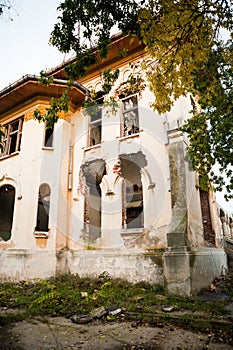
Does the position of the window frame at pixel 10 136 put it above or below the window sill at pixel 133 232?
above

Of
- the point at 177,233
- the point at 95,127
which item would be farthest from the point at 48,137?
the point at 177,233

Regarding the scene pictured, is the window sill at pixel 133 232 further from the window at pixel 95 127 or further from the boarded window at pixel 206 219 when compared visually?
the window at pixel 95 127

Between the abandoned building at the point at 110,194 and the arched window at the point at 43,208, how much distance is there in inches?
7.5

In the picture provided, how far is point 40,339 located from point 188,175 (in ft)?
19.4

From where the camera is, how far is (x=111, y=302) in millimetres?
6230

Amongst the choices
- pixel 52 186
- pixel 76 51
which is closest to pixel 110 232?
pixel 52 186

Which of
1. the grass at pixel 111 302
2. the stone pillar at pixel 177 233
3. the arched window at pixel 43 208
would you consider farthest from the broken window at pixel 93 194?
the stone pillar at pixel 177 233

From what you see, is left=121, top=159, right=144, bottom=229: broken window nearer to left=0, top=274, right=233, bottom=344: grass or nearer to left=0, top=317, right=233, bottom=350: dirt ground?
left=0, top=274, right=233, bottom=344: grass

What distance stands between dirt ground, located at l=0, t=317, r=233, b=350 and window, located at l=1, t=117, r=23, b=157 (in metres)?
8.61

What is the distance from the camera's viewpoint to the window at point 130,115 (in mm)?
10609

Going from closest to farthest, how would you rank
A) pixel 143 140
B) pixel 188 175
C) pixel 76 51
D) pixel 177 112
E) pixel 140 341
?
1. pixel 140 341
2. pixel 76 51
3. pixel 188 175
4. pixel 177 112
5. pixel 143 140

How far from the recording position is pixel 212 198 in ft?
35.1

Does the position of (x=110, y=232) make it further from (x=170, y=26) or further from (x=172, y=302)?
(x=170, y=26)

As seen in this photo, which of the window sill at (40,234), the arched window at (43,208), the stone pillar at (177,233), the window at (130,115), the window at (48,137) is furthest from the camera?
the arched window at (43,208)
